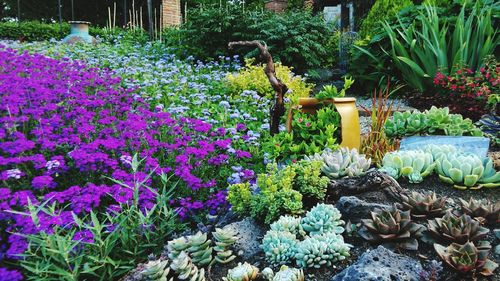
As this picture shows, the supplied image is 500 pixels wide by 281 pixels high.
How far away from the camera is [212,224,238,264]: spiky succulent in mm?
2182

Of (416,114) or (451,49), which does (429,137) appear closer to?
(416,114)

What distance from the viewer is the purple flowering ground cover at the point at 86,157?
8.31 ft

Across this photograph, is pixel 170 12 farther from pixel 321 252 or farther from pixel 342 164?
pixel 321 252

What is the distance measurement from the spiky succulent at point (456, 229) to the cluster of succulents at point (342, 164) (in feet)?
2.26

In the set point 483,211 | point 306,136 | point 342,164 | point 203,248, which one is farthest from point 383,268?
point 306,136

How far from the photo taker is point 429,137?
355cm

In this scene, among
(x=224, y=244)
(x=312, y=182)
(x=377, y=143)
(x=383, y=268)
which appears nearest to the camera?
(x=383, y=268)

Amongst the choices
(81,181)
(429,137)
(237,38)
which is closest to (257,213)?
(81,181)

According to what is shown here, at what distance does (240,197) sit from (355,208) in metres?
0.64

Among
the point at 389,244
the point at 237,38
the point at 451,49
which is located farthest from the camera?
the point at 237,38

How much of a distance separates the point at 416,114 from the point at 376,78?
3412 mm

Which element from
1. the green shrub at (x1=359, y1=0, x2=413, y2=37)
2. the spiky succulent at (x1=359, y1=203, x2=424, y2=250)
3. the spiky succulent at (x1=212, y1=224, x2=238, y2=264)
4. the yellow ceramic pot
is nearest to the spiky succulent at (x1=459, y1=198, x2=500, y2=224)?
the spiky succulent at (x1=359, y1=203, x2=424, y2=250)

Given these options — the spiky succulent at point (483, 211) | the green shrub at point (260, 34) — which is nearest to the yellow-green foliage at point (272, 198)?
the spiky succulent at point (483, 211)

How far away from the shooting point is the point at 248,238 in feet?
7.70
